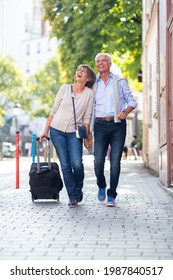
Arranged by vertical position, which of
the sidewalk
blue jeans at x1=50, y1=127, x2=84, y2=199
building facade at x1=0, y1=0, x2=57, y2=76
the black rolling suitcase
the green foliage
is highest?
building facade at x1=0, y1=0, x2=57, y2=76

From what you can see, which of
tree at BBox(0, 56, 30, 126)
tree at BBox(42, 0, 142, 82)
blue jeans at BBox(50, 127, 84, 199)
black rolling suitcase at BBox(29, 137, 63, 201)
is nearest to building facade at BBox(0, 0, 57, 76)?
tree at BBox(0, 56, 30, 126)

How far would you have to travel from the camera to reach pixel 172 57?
1160 cm

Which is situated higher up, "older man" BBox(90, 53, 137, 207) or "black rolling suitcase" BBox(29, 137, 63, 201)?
"older man" BBox(90, 53, 137, 207)

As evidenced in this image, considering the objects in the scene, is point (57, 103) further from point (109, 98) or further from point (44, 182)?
point (44, 182)

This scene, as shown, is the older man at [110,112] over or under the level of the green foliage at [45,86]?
under

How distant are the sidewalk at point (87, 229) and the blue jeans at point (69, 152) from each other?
376 millimetres

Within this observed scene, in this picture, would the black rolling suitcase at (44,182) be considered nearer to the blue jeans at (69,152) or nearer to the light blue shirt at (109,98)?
the blue jeans at (69,152)

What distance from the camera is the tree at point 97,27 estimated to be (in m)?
26.8

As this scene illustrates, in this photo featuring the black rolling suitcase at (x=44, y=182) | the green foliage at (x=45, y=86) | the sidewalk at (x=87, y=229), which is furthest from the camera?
the green foliage at (x=45, y=86)

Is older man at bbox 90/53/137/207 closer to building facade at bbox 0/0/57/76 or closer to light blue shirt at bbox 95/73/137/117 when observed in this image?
light blue shirt at bbox 95/73/137/117

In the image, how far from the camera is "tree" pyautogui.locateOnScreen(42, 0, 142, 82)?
26.8m

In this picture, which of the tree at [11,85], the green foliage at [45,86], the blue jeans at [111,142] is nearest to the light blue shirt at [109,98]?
the blue jeans at [111,142]

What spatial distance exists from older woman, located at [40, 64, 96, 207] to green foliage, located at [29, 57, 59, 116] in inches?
2345

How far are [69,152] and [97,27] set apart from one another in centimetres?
1782
